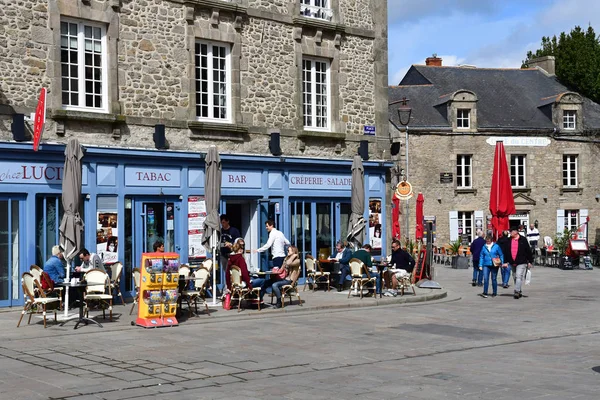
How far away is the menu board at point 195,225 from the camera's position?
19.0 meters

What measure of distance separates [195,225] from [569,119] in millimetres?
29486

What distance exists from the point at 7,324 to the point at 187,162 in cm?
601

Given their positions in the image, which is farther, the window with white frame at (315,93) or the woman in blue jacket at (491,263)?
the window with white frame at (315,93)

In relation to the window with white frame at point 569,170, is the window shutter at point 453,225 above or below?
below

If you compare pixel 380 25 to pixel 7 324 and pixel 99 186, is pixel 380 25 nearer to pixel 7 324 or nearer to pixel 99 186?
pixel 99 186

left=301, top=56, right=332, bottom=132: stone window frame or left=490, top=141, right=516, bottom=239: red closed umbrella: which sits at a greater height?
left=301, top=56, right=332, bottom=132: stone window frame

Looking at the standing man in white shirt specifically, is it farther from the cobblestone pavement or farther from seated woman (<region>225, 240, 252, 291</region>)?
seated woman (<region>225, 240, 252, 291</region>)

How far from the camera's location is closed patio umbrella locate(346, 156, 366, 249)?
2058 centimetres

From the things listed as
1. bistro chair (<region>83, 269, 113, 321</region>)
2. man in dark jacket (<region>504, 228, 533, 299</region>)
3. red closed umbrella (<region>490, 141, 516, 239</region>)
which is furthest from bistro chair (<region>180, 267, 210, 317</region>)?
red closed umbrella (<region>490, 141, 516, 239</region>)

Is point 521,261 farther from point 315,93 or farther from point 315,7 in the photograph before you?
point 315,7

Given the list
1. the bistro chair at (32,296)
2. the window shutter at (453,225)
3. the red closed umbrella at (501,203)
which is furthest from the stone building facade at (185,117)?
the window shutter at (453,225)

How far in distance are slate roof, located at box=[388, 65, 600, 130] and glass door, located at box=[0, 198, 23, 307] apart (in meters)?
26.8

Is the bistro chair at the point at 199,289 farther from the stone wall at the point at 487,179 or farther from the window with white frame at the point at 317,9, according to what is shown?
the stone wall at the point at 487,179

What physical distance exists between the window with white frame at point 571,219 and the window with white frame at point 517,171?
2957 millimetres
